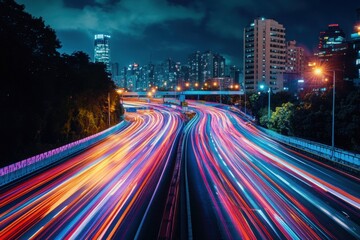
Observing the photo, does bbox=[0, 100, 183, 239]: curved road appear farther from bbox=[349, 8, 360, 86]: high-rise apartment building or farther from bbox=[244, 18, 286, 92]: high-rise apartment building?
bbox=[244, 18, 286, 92]: high-rise apartment building

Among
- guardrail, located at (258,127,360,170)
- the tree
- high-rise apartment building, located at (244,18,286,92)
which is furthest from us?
high-rise apartment building, located at (244,18,286,92)

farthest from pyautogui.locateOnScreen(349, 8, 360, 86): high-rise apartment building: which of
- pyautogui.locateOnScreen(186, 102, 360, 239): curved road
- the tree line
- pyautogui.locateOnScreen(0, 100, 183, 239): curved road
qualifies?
pyautogui.locateOnScreen(0, 100, 183, 239): curved road

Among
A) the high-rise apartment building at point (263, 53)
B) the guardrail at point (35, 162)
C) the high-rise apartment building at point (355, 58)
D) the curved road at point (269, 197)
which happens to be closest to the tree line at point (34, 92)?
the guardrail at point (35, 162)

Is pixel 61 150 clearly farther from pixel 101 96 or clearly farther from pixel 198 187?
pixel 101 96

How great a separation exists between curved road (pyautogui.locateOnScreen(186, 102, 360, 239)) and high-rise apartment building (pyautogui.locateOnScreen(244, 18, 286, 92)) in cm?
11964

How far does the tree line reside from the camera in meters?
37.0

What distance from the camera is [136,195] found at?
77.8 feet

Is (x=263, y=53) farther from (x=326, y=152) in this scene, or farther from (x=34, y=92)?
(x=34, y=92)

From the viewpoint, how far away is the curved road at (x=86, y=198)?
17.2m

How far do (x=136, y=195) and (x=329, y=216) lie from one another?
431 inches

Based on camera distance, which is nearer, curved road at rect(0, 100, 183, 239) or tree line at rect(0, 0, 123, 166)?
curved road at rect(0, 100, 183, 239)

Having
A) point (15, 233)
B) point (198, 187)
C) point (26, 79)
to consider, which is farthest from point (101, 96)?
point (15, 233)

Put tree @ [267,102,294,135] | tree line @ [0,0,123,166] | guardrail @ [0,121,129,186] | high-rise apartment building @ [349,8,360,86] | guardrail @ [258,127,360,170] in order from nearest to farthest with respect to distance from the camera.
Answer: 1. guardrail @ [0,121,129,186]
2. guardrail @ [258,127,360,170]
3. tree line @ [0,0,123,166]
4. tree @ [267,102,294,135]
5. high-rise apartment building @ [349,8,360,86]

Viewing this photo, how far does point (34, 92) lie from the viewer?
42.0 meters
